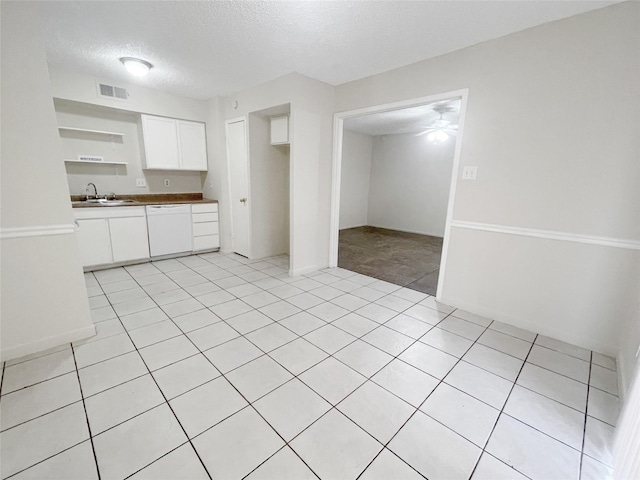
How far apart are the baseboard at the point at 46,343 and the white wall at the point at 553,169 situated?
3383 millimetres

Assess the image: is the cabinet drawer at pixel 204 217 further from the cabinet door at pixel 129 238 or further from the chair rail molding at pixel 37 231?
the chair rail molding at pixel 37 231

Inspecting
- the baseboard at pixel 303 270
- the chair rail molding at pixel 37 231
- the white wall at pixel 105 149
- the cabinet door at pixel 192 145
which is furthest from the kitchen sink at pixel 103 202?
the baseboard at pixel 303 270

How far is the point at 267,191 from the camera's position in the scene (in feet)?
14.0

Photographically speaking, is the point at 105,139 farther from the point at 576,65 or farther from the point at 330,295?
the point at 576,65

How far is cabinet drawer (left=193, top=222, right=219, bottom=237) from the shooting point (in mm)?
4398

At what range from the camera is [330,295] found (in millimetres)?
3082

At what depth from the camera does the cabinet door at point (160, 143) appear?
397 cm

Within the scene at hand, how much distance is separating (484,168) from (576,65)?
888 mm

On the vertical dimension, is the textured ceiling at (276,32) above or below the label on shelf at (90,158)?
above

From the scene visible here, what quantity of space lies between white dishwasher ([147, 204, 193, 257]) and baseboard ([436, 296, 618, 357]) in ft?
12.3

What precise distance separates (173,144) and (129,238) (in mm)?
1569

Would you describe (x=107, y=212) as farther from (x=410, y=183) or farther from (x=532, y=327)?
(x=410, y=183)

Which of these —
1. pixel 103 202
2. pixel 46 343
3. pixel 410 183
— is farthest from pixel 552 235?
pixel 103 202

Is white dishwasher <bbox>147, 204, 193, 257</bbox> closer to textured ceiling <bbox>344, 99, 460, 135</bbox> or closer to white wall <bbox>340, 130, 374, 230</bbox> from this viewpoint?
textured ceiling <bbox>344, 99, 460, 135</bbox>
